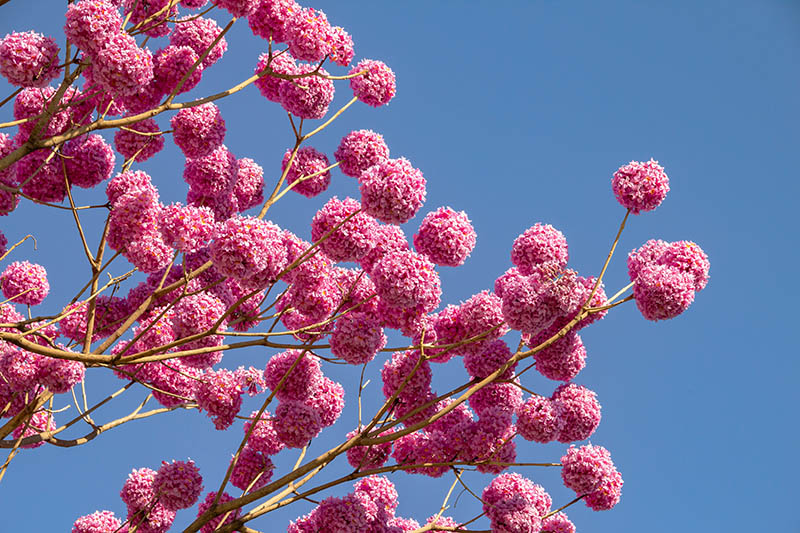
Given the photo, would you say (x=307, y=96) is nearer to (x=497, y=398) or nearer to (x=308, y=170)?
(x=308, y=170)

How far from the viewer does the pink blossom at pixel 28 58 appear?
517 centimetres

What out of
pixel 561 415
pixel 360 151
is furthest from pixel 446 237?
pixel 561 415

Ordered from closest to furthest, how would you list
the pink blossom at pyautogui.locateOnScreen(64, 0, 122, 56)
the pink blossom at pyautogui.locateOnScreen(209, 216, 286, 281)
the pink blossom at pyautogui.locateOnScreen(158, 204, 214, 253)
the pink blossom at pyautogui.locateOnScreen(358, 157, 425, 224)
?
the pink blossom at pyautogui.locateOnScreen(209, 216, 286, 281)
the pink blossom at pyautogui.locateOnScreen(358, 157, 425, 224)
the pink blossom at pyautogui.locateOnScreen(64, 0, 122, 56)
the pink blossom at pyautogui.locateOnScreen(158, 204, 214, 253)

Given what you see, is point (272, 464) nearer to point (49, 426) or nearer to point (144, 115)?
point (49, 426)

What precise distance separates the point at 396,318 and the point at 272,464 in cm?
229

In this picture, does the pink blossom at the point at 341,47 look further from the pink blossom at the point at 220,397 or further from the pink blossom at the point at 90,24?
the pink blossom at the point at 220,397

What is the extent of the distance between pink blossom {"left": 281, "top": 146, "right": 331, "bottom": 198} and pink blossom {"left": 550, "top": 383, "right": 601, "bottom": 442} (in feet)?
8.89

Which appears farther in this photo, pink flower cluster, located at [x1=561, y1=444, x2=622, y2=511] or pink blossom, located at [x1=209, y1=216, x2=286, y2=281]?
pink flower cluster, located at [x1=561, y1=444, x2=622, y2=511]

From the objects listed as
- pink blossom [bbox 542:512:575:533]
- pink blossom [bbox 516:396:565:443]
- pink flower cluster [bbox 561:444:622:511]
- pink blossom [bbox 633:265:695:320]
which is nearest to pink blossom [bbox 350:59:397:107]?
pink blossom [bbox 633:265:695:320]

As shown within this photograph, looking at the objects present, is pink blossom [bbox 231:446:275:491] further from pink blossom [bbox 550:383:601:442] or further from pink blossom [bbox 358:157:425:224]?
pink blossom [bbox 358:157:425:224]

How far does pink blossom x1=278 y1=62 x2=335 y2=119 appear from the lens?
238 inches

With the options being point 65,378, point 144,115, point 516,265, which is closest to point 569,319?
point 516,265

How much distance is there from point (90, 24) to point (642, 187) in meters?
4.20

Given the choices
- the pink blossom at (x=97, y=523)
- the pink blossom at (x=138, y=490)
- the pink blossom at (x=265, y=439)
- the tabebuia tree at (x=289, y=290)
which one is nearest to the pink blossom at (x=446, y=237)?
the tabebuia tree at (x=289, y=290)
